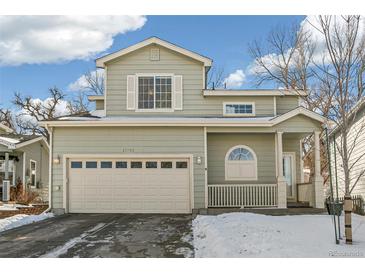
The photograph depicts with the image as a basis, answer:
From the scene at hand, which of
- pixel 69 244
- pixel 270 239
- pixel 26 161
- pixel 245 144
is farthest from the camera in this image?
pixel 26 161

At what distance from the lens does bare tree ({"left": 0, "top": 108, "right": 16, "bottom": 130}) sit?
29.8 meters

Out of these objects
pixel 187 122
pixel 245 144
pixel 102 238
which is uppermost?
pixel 187 122

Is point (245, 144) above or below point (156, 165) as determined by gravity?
above

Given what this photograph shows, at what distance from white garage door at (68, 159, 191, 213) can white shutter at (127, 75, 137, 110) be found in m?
2.05

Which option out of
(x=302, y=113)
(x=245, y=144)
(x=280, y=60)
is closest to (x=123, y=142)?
(x=245, y=144)

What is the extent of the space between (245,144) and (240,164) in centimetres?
69

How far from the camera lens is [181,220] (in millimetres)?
11617

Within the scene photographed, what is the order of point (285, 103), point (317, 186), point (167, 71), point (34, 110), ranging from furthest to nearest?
point (34, 110), point (285, 103), point (167, 71), point (317, 186)

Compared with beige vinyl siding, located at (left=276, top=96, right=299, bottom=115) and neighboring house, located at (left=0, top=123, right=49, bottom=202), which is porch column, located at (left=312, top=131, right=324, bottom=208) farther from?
neighboring house, located at (left=0, top=123, right=49, bottom=202)

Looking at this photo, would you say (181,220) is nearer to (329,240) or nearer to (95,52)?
(329,240)

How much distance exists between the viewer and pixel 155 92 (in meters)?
14.4

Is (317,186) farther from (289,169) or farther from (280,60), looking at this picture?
(280,60)

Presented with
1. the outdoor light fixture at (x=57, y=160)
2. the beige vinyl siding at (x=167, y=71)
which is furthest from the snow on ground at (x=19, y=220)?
the beige vinyl siding at (x=167, y=71)
